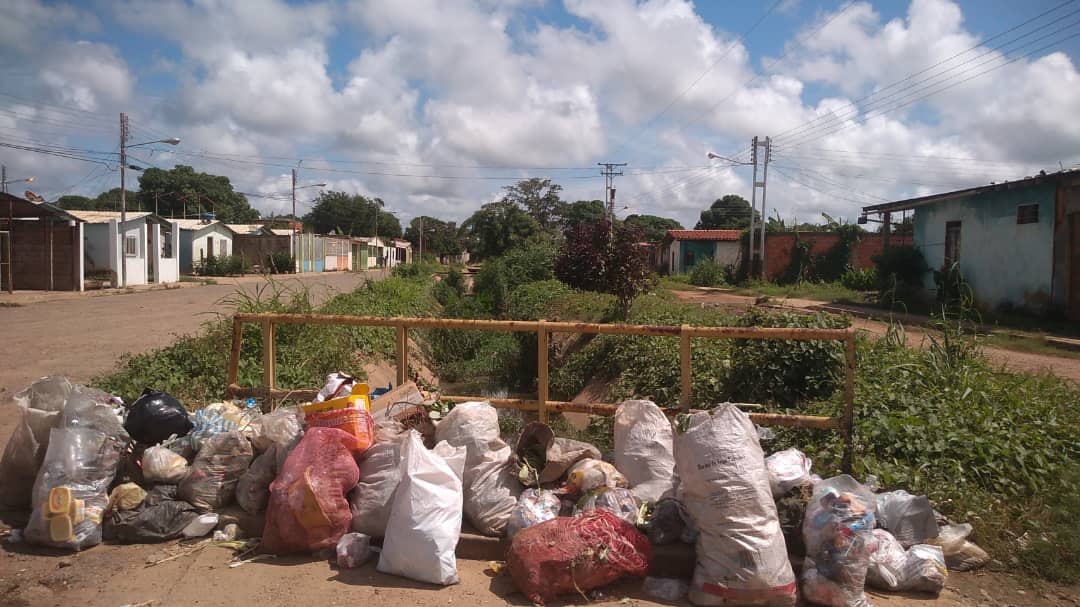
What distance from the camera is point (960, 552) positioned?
3.40 m

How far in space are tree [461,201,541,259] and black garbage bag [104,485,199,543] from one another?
31071mm

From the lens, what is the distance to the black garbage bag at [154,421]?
4.12 meters

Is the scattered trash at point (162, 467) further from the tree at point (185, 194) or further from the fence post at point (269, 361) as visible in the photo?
the tree at point (185, 194)

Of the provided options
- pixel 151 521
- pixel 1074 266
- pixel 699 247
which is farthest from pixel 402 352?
pixel 699 247

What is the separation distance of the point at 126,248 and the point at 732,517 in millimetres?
29327

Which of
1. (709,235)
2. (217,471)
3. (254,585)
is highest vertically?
(709,235)

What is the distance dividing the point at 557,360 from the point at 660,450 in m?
8.16

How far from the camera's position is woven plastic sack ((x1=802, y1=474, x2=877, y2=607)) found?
3.04 meters

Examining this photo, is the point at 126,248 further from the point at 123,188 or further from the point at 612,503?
the point at 612,503

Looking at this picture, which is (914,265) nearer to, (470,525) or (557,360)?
(557,360)

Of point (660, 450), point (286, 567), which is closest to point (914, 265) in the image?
point (660, 450)

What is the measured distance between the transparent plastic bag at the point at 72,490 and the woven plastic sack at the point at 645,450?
2.83 m

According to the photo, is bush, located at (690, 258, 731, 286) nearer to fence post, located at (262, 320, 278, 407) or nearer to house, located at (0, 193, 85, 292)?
house, located at (0, 193, 85, 292)

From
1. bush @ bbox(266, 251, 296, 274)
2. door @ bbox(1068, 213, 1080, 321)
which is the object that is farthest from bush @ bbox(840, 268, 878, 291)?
bush @ bbox(266, 251, 296, 274)
